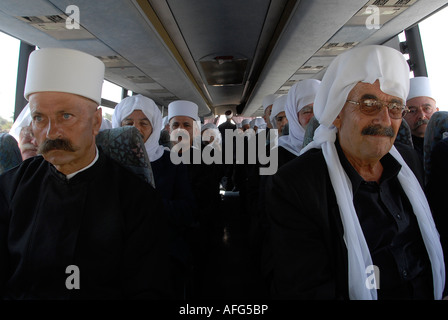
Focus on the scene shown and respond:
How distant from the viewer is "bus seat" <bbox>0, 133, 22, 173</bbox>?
1378 mm

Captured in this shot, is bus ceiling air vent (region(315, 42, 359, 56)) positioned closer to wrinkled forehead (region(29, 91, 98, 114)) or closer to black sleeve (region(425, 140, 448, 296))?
black sleeve (region(425, 140, 448, 296))

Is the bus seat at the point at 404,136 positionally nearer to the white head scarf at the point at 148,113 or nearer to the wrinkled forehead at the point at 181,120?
the white head scarf at the point at 148,113

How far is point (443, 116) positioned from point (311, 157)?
90cm

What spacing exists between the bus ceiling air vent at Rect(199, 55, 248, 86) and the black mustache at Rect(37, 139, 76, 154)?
5.32 metres

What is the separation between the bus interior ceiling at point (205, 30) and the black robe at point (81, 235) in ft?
8.09

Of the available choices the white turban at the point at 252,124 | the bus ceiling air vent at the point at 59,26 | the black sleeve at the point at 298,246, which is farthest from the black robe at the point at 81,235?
the white turban at the point at 252,124

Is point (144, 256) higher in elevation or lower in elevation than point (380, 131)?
lower

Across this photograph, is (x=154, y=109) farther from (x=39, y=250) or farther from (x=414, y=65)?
(x=414, y=65)

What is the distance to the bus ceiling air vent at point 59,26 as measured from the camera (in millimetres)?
3164

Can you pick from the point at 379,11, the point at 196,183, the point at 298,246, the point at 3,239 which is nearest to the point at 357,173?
the point at 298,246

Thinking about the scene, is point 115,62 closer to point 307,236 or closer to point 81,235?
point 81,235

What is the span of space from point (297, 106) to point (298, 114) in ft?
0.24

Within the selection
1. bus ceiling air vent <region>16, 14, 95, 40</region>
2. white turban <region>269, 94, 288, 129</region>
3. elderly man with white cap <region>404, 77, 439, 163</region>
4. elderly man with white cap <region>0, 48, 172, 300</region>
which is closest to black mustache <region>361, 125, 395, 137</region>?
elderly man with white cap <region>0, 48, 172, 300</region>

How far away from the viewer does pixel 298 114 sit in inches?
94.2
